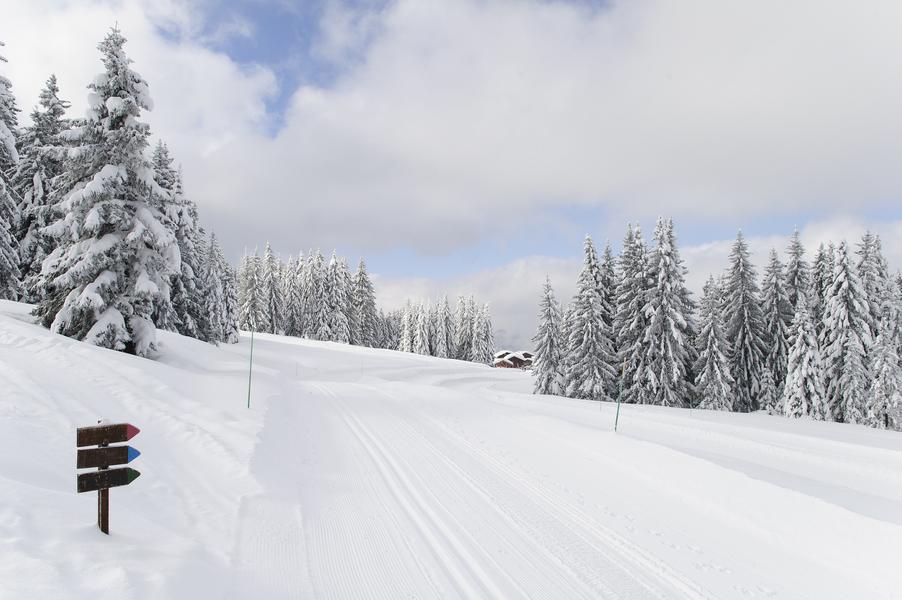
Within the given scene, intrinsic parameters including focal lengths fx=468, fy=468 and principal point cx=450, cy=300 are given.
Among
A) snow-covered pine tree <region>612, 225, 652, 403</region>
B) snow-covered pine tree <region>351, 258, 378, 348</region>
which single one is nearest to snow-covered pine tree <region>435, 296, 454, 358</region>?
snow-covered pine tree <region>351, 258, 378, 348</region>

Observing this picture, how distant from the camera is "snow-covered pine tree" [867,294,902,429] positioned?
2983 centimetres

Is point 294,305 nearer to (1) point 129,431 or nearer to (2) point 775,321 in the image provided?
(2) point 775,321

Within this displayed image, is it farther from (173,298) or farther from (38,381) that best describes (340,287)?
(38,381)

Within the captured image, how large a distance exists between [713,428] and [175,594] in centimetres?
1812

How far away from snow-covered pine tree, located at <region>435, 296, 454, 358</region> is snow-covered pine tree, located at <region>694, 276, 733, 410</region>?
2180 inches

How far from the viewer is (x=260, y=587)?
4859mm

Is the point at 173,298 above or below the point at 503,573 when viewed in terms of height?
above

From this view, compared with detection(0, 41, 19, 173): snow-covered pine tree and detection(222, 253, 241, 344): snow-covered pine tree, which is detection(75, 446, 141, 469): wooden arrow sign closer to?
detection(0, 41, 19, 173): snow-covered pine tree

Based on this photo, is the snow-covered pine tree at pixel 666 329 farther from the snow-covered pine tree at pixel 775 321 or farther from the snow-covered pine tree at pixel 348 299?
the snow-covered pine tree at pixel 348 299

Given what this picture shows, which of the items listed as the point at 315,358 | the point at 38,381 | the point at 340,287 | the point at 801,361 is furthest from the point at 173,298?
the point at 801,361

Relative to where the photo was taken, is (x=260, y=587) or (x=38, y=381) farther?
(x=38, y=381)

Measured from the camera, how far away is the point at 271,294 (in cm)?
7306

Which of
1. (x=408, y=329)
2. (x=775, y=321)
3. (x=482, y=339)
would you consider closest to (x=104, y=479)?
(x=775, y=321)

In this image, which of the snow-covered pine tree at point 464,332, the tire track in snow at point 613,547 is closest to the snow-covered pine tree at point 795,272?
the tire track in snow at point 613,547
